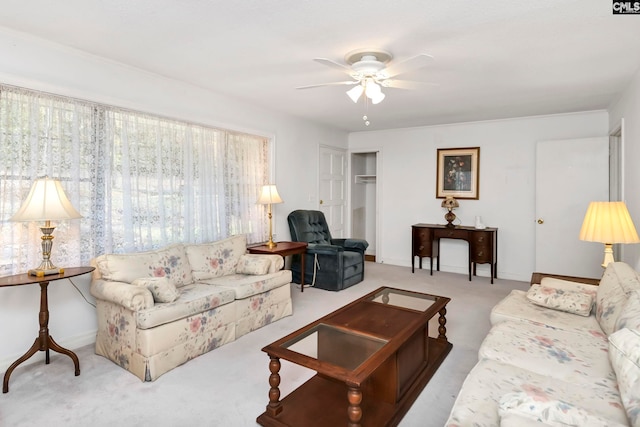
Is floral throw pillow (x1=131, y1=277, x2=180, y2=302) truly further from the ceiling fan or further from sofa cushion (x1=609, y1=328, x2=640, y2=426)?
sofa cushion (x1=609, y1=328, x2=640, y2=426)

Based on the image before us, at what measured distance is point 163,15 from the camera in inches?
91.0

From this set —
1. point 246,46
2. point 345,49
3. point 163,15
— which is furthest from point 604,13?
point 163,15

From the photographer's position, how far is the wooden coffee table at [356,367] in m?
1.84

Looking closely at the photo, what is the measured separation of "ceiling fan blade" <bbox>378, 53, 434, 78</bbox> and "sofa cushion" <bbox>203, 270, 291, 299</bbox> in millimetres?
2086

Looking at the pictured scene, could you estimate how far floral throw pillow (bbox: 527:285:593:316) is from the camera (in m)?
2.48

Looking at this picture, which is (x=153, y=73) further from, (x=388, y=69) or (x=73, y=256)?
(x=388, y=69)

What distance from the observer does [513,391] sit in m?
1.49

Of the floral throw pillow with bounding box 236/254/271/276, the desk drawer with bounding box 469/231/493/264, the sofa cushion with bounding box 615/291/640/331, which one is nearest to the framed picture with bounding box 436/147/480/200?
the desk drawer with bounding box 469/231/493/264

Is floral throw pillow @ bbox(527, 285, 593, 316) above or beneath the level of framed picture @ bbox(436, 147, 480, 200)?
beneath

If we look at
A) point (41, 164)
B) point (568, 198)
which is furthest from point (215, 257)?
point (568, 198)

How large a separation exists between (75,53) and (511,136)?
5.38 meters

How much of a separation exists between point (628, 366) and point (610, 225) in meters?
1.67

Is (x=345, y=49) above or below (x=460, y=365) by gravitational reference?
above

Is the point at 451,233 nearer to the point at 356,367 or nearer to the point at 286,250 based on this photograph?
the point at 286,250
